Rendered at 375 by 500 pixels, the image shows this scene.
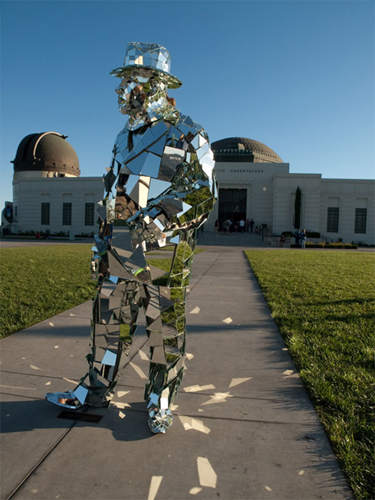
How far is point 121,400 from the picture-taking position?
2.75 metres

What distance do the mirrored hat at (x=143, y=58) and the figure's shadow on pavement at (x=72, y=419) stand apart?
7.75 ft

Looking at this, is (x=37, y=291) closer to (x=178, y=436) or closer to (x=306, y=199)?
(x=178, y=436)

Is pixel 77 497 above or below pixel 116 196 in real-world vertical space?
below

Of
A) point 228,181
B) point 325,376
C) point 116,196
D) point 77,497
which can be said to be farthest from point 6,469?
point 228,181

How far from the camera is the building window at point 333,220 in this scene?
124 ft

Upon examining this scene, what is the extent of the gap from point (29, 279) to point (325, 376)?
276 inches

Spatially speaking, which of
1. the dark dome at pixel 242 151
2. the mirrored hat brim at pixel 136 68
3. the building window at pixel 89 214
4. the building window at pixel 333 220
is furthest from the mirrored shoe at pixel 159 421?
the dark dome at pixel 242 151

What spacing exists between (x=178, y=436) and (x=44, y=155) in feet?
170

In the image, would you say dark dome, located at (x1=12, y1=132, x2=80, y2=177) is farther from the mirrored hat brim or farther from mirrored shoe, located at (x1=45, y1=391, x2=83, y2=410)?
mirrored shoe, located at (x1=45, y1=391, x2=83, y2=410)

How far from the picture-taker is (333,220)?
124 ft

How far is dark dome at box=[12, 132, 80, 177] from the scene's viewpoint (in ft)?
158

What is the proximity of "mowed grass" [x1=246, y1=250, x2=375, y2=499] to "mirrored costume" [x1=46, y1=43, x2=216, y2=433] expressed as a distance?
110cm

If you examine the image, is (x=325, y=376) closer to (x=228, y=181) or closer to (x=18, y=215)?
(x=228, y=181)

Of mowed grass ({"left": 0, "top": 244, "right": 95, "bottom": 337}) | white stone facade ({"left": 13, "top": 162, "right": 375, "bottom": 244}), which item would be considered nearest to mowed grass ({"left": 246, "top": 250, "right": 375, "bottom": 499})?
mowed grass ({"left": 0, "top": 244, "right": 95, "bottom": 337})
